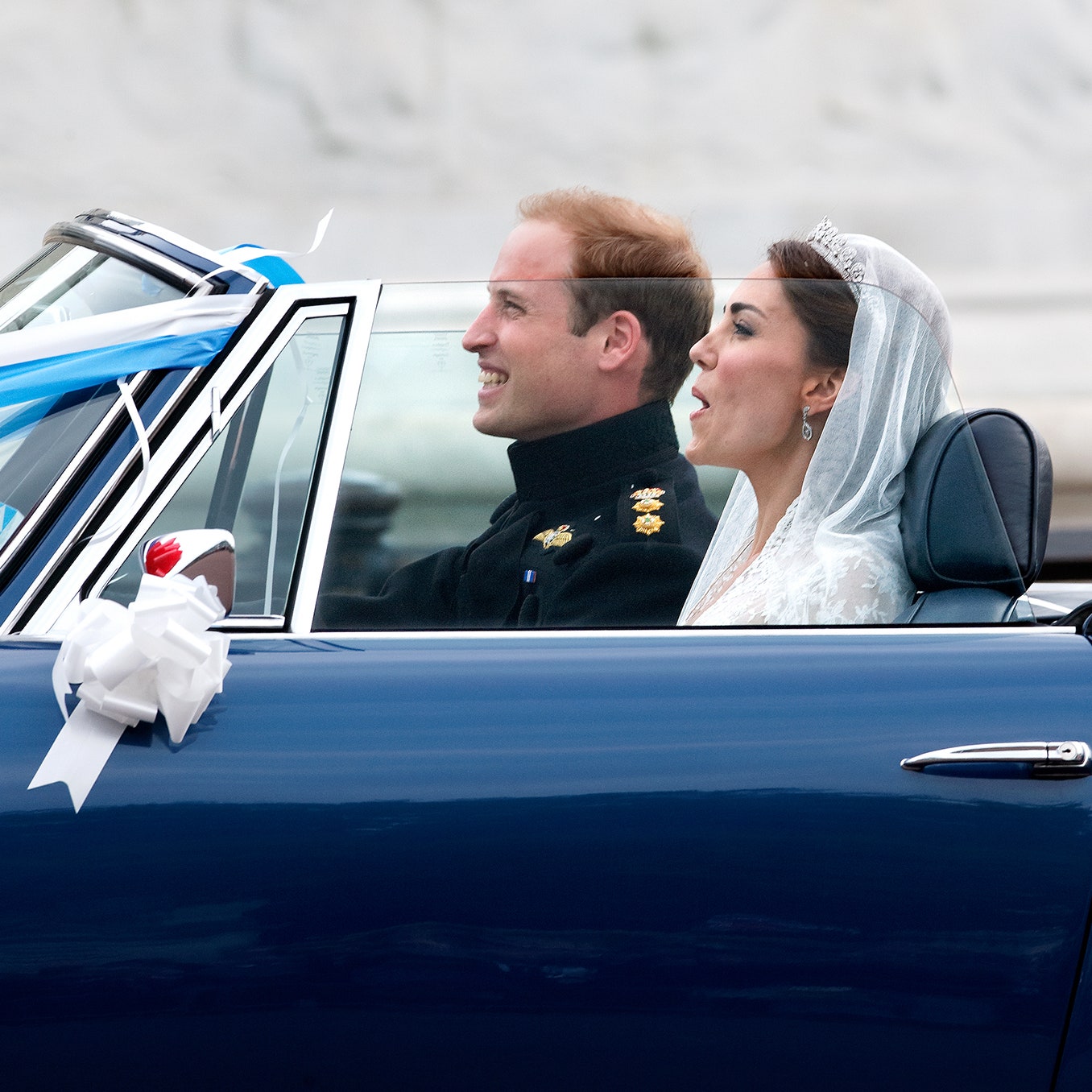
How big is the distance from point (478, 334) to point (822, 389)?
1.61 feet

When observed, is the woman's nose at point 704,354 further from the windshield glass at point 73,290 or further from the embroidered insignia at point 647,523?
the windshield glass at point 73,290

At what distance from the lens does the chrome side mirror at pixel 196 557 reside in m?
1.44

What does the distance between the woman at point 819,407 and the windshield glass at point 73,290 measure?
0.75 meters

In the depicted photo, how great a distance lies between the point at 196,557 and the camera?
1446 mm

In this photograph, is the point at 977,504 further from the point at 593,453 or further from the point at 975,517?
the point at 593,453

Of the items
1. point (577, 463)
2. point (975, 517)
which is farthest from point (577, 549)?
point (975, 517)

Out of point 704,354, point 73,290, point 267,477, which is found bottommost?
point 267,477

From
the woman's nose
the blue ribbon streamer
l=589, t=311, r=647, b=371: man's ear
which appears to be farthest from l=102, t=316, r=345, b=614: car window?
the woman's nose

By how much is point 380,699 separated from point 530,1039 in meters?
0.38

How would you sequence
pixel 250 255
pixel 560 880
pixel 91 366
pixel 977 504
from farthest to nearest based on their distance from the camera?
pixel 250 255, pixel 977 504, pixel 91 366, pixel 560 880

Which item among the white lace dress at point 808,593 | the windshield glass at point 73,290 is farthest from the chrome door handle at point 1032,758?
the windshield glass at point 73,290

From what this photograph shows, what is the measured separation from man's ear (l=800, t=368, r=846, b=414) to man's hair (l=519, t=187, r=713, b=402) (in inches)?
7.0

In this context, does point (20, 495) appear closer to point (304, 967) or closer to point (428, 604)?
point (428, 604)

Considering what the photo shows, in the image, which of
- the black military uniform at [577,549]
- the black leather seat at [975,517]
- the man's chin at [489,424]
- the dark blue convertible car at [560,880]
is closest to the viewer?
the dark blue convertible car at [560,880]
